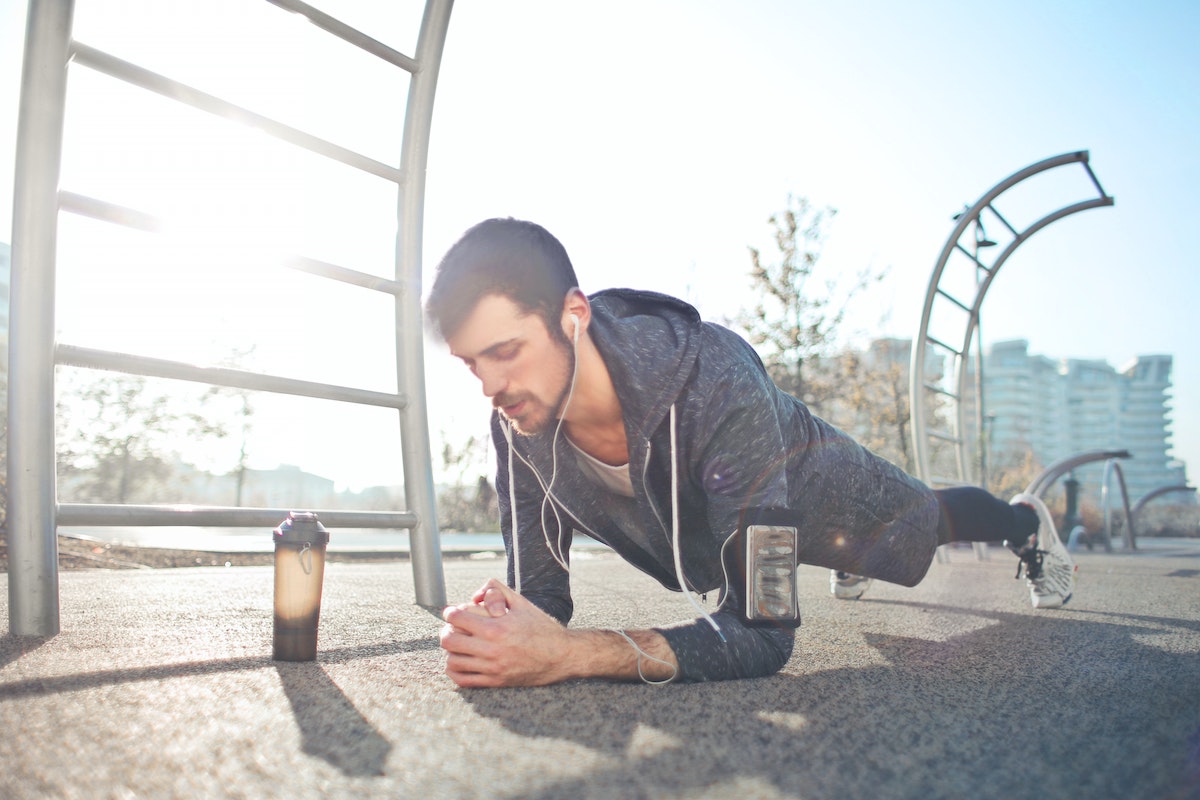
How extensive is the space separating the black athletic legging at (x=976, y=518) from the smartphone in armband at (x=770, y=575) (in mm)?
1280

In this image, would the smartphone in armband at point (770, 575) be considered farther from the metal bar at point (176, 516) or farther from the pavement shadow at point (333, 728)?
the metal bar at point (176, 516)

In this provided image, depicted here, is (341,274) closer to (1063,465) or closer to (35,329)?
(35,329)

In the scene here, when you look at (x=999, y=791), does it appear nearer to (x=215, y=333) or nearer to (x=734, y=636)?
(x=734, y=636)

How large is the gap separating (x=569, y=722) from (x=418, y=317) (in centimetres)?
139

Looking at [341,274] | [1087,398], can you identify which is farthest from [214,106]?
[1087,398]

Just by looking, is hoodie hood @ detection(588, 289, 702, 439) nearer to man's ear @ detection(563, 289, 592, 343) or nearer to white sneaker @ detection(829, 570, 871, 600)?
man's ear @ detection(563, 289, 592, 343)

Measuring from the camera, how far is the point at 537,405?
1.60m

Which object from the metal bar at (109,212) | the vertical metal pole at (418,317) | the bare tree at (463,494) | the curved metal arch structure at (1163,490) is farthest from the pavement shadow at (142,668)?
the bare tree at (463,494)

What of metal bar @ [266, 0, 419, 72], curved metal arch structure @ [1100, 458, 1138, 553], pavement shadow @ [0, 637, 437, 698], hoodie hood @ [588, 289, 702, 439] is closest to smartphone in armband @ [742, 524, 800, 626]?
hoodie hood @ [588, 289, 702, 439]

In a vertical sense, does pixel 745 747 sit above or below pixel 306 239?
below

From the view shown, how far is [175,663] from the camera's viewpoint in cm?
124

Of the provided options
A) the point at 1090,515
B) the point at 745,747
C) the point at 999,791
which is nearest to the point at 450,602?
the point at 745,747

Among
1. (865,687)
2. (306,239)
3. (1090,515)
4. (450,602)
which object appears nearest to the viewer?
(865,687)

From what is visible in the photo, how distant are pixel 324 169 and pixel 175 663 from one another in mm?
1264
